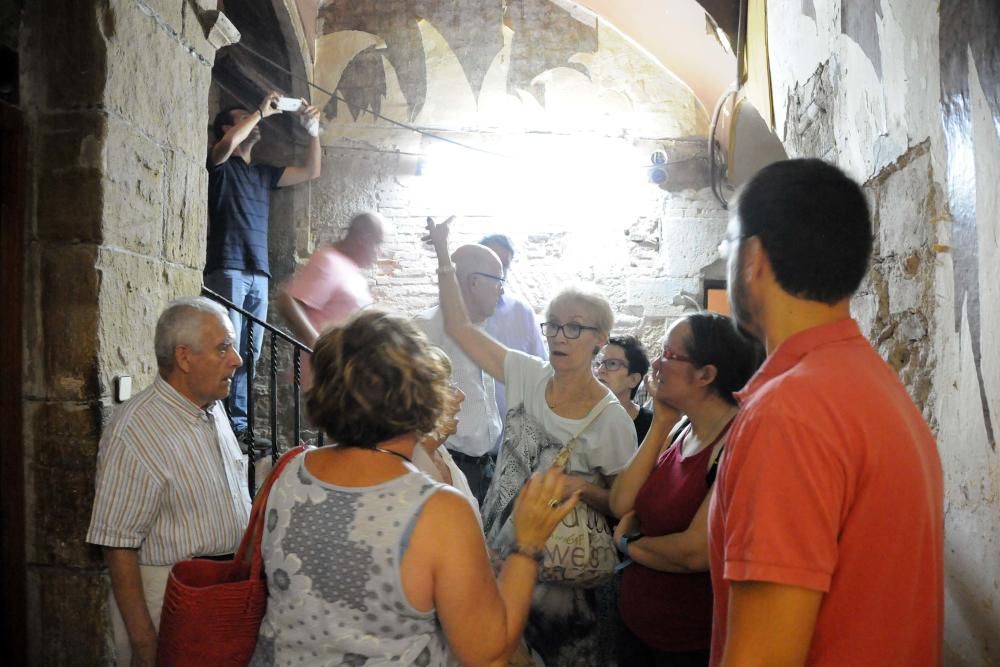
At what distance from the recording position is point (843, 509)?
104 cm

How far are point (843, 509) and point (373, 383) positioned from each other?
0.84 m

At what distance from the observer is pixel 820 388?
1.05 m

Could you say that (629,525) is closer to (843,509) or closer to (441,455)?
(441,455)

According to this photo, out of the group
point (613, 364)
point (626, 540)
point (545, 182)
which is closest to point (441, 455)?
point (626, 540)

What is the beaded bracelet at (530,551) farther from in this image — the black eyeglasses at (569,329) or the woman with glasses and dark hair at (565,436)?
the black eyeglasses at (569,329)

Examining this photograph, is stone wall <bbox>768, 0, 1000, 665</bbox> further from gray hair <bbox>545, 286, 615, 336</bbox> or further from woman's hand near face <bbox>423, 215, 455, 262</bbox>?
woman's hand near face <bbox>423, 215, 455, 262</bbox>

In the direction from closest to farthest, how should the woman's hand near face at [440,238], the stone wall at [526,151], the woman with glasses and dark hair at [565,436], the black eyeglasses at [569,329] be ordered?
the woman with glasses and dark hair at [565,436], the black eyeglasses at [569,329], the woman's hand near face at [440,238], the stone wall at [526,151]

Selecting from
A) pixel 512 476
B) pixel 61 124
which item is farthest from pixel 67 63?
pixel 512 476

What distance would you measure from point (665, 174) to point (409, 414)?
6145 mm

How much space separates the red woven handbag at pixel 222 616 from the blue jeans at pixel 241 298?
404cm

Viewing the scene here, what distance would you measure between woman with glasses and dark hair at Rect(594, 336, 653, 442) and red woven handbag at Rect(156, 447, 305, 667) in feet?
6.57

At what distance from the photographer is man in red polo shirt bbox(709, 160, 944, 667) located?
1018mm

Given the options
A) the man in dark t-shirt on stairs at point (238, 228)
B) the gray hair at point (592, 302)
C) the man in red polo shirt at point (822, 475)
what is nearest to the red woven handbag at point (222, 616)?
the man in red polo shirt at point (822, 475)

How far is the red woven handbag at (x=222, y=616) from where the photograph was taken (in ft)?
5.14
